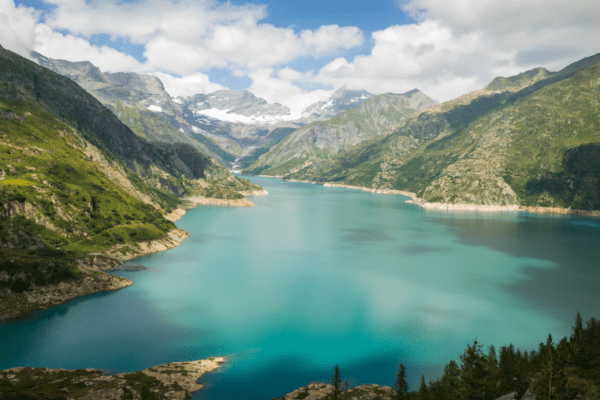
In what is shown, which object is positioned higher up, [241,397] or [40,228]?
[40,228]

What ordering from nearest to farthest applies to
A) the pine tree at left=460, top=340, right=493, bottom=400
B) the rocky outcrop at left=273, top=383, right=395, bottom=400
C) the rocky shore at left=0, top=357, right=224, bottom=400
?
the pine tree at left=460, top=340, right=493, bottom=400
the rocky shore at left=0, top=357, right=224, bottom=400
the rocky outcrop at left=273, top=383, right=395, bottom=400

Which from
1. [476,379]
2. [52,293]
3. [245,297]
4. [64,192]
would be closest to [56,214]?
[64,192]

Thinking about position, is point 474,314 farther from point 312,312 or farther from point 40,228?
point 40,228

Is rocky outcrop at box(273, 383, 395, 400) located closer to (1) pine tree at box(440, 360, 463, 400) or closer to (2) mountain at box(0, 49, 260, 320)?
(1) pine tree at box(440, 360, 463, 400)

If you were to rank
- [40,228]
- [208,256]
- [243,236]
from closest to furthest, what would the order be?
[40,228], [208,256], [243,236]

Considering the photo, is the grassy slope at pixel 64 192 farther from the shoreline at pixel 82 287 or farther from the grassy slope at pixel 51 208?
the shoreline at pixel 82 287

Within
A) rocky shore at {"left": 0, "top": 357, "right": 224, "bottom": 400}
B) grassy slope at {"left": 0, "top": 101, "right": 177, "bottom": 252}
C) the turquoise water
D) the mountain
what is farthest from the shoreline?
rocky shore at {"left": 0, "top": 357, "right": 224, "bottom": 400}

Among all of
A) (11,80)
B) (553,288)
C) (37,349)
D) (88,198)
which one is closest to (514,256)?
(553,288)
